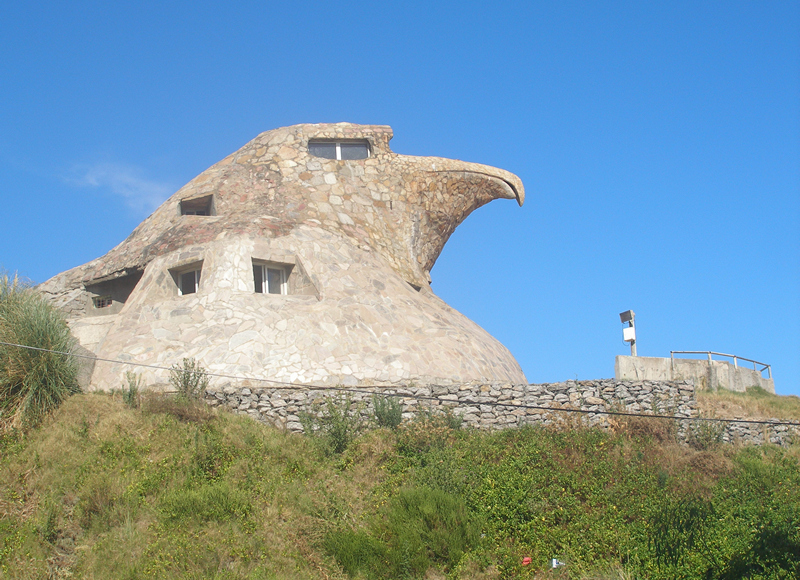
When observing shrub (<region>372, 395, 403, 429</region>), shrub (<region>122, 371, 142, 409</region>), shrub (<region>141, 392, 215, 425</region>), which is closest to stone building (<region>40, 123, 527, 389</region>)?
shrub (<region>122, 371, 142, 409</region>)

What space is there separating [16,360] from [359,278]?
7.77 metres

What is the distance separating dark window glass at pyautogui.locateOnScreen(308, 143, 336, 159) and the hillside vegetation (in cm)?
926

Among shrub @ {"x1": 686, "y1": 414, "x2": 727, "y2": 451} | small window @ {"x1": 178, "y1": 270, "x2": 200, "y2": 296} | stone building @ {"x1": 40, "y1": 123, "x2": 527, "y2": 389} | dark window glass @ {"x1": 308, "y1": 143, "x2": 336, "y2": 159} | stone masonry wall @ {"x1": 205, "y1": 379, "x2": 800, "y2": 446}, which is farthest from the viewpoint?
dark window glass @ {"x1": 308, "y1": 143, "x2": 336, "y2": 159}

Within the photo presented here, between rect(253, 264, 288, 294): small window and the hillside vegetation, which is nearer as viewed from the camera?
the hillside vegetation

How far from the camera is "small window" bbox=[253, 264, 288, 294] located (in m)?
19.3

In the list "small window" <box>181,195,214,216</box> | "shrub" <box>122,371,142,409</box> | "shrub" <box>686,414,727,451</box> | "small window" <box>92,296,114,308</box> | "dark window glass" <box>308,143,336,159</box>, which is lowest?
"shrub" <box>686,414,727,451</box>

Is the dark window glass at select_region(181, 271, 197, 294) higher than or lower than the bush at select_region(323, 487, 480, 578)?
higher

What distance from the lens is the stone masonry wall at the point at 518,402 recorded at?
16406mm

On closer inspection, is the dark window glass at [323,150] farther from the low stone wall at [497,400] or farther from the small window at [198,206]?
the low stone wall at [497,400]

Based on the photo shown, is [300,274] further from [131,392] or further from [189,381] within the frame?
[131,392]

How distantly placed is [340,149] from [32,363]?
10.4 metres

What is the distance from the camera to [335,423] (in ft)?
51.3

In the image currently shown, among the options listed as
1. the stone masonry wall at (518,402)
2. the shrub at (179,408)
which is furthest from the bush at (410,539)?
the shrub at (179,408)

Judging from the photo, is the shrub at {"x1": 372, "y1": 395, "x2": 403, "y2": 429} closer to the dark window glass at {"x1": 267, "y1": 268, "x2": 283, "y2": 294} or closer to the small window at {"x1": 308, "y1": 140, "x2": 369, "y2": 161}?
the dark window glass at {"x1": 267, "y1": 268, "x2": 283, "y2": 294}
